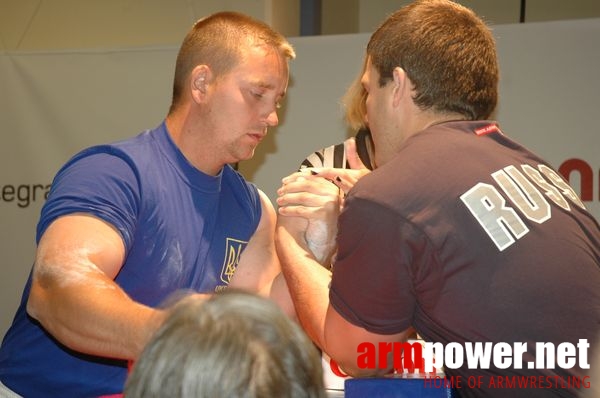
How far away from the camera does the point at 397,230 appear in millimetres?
1332

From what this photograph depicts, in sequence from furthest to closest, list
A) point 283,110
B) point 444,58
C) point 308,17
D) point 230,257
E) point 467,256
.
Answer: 1. point 308,17
2. point 283,110
3. point 230,257
4. point 444,58
5. point 467,256

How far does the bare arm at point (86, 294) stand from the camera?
128 cm

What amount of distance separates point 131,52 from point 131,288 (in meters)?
2.06

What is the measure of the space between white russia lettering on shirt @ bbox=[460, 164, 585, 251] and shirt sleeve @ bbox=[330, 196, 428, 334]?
11cm

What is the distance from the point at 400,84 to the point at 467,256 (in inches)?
16.6

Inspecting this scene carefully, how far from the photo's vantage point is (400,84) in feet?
5.15

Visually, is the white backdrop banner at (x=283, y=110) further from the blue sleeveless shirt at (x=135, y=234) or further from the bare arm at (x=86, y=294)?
the bare arm at (x=86, y=294)

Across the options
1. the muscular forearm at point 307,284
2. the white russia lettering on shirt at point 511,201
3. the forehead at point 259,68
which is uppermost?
the forehead at point 259,68

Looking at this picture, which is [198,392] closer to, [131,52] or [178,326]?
[178,326]

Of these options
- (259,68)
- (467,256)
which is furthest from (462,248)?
(259,68)

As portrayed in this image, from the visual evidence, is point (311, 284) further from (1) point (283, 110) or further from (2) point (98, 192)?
(1) point (283, 110)

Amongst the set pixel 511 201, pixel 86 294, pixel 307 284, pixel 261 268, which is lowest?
pixel 261 268

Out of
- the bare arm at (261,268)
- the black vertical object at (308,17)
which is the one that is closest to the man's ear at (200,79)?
the bare arm at (261,268)

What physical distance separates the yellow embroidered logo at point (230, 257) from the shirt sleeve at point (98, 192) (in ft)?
1.04
